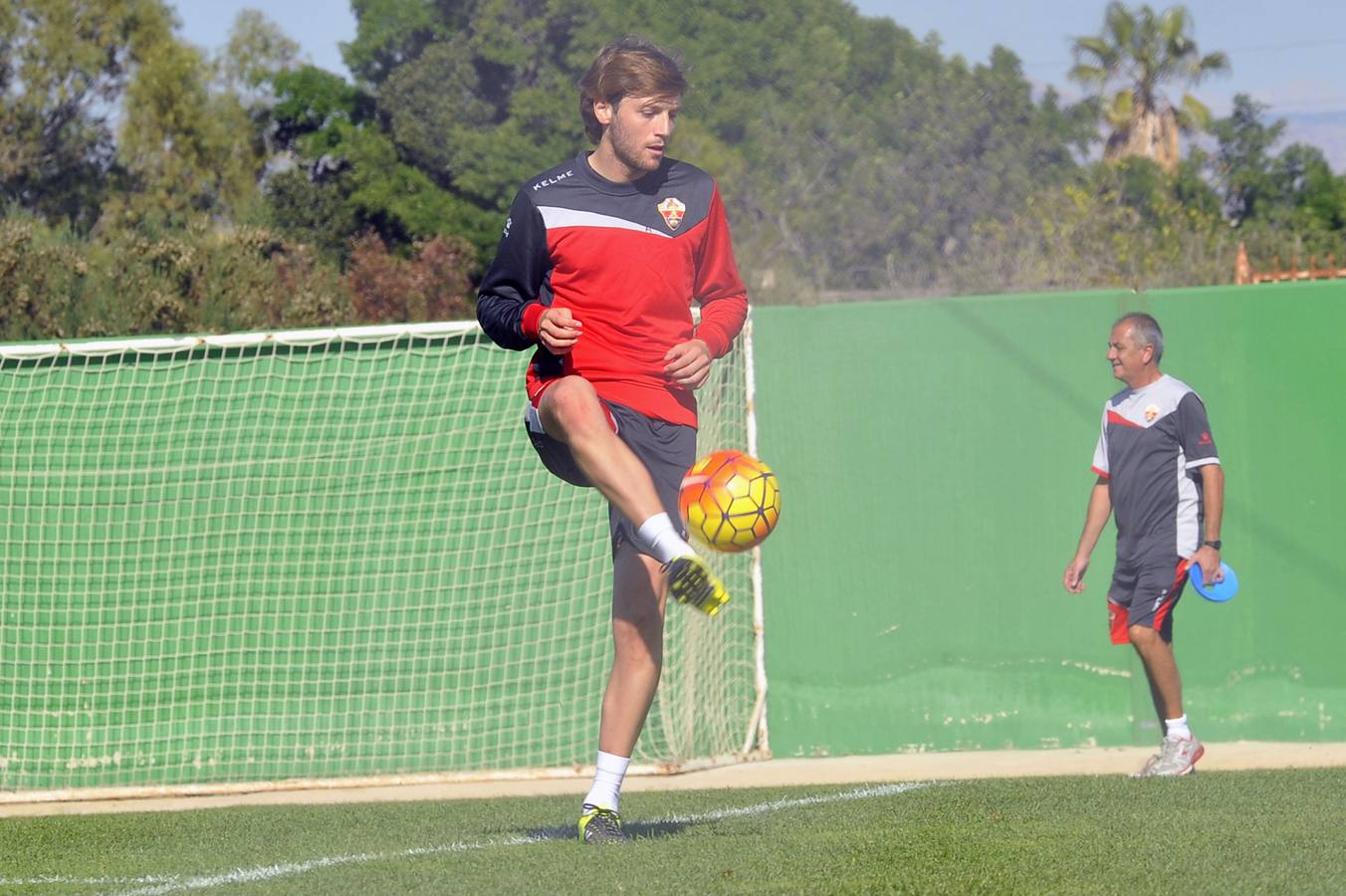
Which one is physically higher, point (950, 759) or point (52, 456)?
point (52, 456)

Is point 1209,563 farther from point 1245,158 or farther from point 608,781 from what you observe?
point 1245,158

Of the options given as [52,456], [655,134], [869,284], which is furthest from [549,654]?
[869,284]

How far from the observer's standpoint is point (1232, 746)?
30.2 feet

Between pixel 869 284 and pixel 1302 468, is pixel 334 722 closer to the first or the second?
pixel 1302 468

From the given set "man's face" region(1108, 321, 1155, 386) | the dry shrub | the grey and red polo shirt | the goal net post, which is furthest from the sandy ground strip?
the dry shrub

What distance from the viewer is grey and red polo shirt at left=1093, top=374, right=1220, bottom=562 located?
7.80 m

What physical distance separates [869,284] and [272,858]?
154 ft

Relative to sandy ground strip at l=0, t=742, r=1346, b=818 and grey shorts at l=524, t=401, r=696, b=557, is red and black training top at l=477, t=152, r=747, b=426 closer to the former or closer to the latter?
grey shorts at l=524, t=401, r=696, b=557

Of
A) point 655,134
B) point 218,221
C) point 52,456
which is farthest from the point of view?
point 218,221

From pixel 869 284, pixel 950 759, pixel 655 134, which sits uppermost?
pixel 869 284

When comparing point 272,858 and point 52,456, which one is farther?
point 52,456

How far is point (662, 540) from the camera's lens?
4.82 m

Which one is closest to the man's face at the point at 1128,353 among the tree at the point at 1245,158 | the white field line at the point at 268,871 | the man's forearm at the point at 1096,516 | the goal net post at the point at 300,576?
the man's forearm at the point at 1096,516


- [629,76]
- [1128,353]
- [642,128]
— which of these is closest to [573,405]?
[642,128]
